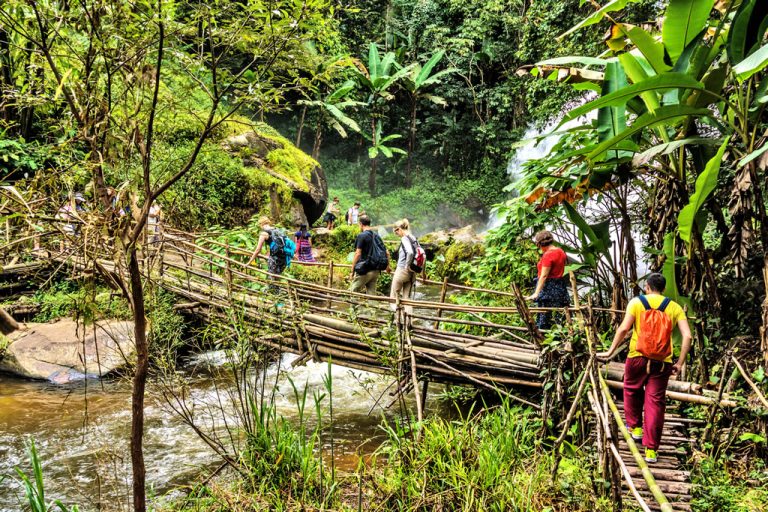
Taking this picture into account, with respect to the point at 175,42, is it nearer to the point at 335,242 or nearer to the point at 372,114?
the point at 335,242

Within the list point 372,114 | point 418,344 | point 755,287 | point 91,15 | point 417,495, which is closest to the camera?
point 91,15

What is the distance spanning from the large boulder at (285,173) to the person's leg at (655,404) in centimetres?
1012

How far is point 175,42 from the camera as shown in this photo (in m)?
2.88

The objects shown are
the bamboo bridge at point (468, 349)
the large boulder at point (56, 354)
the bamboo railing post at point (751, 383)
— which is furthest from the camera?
the large boulder at point (56, 354)

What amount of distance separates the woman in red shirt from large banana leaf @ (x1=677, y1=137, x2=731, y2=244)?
1695mm

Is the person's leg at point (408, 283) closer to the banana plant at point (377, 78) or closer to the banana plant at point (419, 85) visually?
the banana plant at point (377, 78)

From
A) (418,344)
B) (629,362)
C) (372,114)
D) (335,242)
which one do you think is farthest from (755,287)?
(372,114)

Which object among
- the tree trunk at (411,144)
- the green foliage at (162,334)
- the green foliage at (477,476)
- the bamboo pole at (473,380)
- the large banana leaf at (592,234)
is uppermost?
the tree trunk at (411,144)

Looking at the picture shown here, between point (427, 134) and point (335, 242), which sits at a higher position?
point (427, 134)

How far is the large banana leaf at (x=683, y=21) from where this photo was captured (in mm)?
3793

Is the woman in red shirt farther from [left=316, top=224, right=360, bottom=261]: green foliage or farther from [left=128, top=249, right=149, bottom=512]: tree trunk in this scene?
[left=316, top=224, right=360, bottom=261]: green foliage

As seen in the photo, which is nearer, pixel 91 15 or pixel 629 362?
pixel 91 15

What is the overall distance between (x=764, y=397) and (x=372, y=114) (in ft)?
62.5

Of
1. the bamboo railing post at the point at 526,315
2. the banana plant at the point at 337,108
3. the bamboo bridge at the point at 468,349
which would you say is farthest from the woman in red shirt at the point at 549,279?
the banana plant at the point at 337,108
